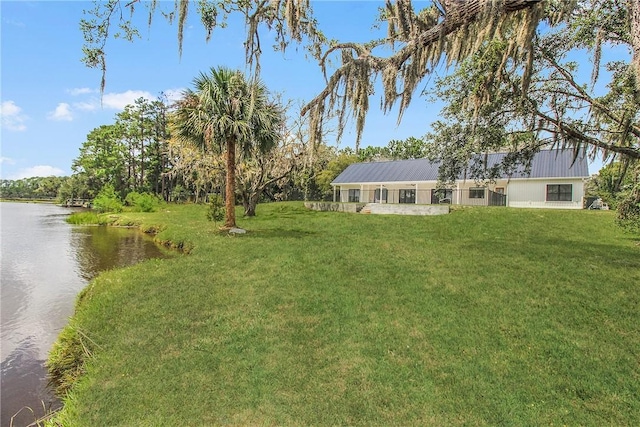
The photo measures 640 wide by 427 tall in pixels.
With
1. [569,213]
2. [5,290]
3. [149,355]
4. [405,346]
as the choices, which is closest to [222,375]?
[149,355]

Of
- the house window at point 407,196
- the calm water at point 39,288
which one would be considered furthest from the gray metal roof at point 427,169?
the calm water at point 39,288

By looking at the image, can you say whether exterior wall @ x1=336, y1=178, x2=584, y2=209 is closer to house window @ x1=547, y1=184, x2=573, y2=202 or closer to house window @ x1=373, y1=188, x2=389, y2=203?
house window @ x1=547, y1=184, x2=573, y2=202

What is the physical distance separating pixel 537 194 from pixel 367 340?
24.9 m

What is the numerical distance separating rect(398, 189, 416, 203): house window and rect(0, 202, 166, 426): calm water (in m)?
21.0

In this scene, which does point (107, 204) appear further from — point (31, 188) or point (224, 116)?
point (31, 188)

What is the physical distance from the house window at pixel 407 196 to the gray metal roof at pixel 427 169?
108 cm

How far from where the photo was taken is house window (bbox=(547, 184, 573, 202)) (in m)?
23.9

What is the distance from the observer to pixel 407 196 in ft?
101

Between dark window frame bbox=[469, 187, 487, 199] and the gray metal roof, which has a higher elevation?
the gray metal roof

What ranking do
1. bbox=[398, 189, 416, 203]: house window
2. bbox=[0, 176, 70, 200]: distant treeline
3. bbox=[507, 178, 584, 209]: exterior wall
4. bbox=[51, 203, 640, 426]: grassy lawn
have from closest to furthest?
1. bbox=[51, 203, 640, 426]: grassy lawn
2. bbox=[507, 178, 584, 209]: exterior wall
3. bbox=[398, 189, 416, 203]: house window
4. bbox=[0, 176, 70, 200]: distant treeline

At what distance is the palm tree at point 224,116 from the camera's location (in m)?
13.3

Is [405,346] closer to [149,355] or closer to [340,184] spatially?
[149,355]

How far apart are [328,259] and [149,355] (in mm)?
5423

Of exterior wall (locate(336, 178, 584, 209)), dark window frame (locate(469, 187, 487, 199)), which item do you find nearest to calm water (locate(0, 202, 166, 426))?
exterior wall (locate(336, 178, 584, 209))
